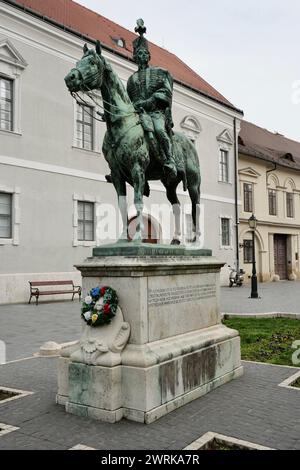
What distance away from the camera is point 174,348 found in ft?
18.1

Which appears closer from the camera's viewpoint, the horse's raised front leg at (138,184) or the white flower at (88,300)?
the white flower at (88,300)

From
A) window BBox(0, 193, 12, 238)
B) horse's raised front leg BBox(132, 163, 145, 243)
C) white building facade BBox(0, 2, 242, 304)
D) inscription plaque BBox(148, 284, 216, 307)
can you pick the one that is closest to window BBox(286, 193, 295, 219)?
white building facade BBox(0, 2, 242, 304)

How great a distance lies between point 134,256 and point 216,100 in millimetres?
24507

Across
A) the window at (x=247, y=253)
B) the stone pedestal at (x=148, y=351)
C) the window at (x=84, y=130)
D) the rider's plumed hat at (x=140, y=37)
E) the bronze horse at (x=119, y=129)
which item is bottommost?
the stone pedestal at (x=148, y=351)

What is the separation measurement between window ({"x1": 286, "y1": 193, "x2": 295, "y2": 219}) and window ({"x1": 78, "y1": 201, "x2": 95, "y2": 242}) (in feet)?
65.0

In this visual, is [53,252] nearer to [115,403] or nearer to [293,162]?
[115,403]

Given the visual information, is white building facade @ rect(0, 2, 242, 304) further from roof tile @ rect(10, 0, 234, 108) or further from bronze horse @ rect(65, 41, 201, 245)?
bronze horse @ rect(65, 41, 201, 245)

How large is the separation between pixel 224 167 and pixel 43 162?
1412cm

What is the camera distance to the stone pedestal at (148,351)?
5.04 metres

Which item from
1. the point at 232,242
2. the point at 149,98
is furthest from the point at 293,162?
the point at 149,98

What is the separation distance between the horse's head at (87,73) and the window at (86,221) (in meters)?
14.3

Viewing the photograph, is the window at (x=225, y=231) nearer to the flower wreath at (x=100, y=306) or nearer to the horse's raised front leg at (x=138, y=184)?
the horse's raised front leg at (x=138, y=184)

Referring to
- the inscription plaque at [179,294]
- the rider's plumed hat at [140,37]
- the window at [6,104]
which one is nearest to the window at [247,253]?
the window at [6,104]

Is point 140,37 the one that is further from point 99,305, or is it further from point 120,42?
point 120,42
